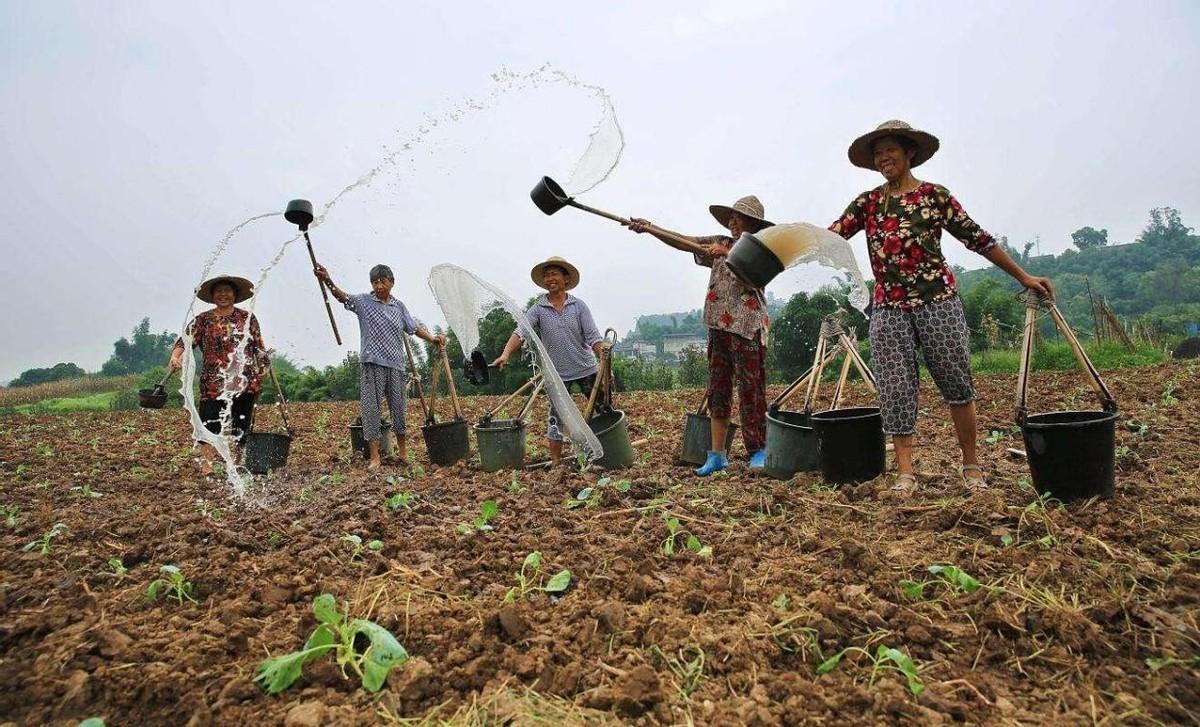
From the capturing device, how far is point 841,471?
369 centimetres

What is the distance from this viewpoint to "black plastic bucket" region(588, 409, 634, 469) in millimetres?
4707

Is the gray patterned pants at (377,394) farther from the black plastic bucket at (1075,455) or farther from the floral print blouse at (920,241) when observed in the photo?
the black plastic bucket at (1075,455)

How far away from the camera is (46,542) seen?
126 inches

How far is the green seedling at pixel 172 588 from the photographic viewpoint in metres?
2.48

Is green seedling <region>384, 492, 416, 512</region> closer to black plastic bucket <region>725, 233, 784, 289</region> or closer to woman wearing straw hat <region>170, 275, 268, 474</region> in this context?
black plastic bucket <region>725, 233, 784, 289</region>

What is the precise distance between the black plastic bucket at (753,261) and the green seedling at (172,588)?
2604 millimetres

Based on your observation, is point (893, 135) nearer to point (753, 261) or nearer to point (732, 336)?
point (753, 261)

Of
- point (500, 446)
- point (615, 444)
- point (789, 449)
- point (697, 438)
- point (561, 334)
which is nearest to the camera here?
point (789, 449)

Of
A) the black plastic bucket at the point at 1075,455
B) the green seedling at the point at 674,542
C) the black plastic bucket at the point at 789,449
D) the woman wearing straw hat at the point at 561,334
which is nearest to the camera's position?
the green seedling at the point at 674,542

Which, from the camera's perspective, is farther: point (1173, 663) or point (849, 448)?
point (849, 448)

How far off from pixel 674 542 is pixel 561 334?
2.46 metres

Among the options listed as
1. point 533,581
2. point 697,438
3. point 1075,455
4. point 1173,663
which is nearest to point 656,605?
point 533,581

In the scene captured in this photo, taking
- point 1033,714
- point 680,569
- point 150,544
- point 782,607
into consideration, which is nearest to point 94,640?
point 150,544

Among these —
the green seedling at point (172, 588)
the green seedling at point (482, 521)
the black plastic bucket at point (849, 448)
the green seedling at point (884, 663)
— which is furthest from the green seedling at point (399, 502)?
the green seedling at point (884, 663)
